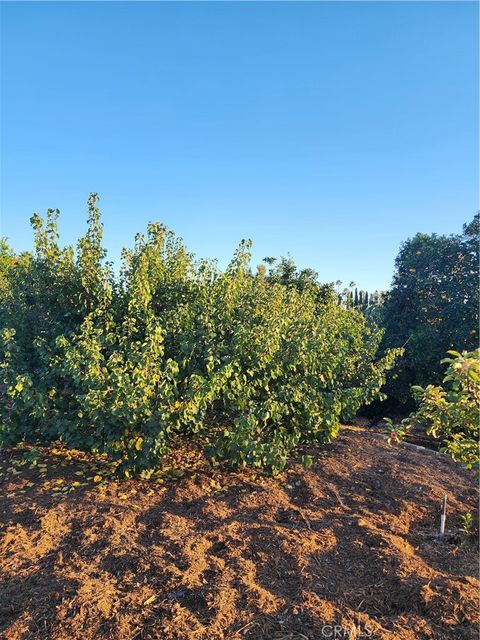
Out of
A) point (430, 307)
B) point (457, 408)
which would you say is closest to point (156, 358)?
point (457, 408)

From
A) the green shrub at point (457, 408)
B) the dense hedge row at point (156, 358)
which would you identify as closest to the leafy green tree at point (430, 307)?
the dense hedge row at point (156, 358)

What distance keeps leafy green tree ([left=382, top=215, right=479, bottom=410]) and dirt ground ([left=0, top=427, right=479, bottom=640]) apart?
162 inches

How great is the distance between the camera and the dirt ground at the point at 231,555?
7.57ft

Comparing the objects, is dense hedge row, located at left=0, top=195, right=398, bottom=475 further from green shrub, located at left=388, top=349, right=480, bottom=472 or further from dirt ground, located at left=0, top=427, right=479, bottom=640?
green shrub, located at left=388, top=349, right=480, bottom=472

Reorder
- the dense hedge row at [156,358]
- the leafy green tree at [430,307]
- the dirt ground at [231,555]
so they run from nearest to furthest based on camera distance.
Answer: the dirt ground at [231,555] < the dense hedge row at [156,358] < the leafy green tree at [430,307]

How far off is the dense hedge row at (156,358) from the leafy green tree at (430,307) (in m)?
3.70

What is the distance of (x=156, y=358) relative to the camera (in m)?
3.92

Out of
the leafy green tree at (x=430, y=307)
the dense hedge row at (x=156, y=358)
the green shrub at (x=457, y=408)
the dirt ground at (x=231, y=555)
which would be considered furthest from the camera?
the leafy green tree at (x=430, y=307)

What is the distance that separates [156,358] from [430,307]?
22.1ft

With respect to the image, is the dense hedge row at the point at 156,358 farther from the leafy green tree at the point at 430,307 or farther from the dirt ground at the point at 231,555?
the leafy green tree at the point at 430,307

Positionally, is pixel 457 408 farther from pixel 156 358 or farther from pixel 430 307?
pixel 430 307

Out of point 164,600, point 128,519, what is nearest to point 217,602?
point 164,600

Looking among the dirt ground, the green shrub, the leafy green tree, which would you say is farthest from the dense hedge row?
the leafy green tree

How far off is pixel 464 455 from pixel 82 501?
10.1ft
